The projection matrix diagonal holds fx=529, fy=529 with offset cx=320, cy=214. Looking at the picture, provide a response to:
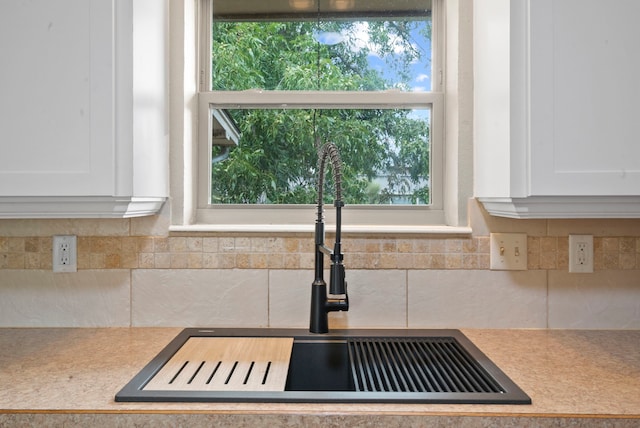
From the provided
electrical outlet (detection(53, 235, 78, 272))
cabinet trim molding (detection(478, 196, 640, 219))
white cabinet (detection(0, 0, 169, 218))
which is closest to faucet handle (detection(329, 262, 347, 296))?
cabinet trim molding (detection(478, 196, 640, 219))

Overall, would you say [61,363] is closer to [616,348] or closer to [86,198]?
[86,198]

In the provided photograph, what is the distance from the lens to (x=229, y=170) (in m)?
1.78

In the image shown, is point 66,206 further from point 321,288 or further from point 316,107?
point 316,107

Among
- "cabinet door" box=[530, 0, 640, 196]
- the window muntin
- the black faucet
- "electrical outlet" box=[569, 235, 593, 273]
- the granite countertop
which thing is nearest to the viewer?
the granite countertop

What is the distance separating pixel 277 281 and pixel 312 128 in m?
0.54

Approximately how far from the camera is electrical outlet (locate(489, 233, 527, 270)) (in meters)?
1.54

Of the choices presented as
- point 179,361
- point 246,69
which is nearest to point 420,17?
point 246,69

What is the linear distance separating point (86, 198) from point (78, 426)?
0.53 m

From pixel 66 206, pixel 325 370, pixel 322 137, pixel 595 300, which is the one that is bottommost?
pixel 325 370

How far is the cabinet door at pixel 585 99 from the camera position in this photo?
1218mm

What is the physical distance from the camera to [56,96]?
1238 mm

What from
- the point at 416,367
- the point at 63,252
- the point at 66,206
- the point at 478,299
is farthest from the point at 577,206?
the point at 63,252

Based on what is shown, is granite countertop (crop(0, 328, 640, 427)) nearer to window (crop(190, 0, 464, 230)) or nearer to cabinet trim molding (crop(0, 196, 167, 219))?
cabinet trim molding (crop(0, 196, 167, 219))

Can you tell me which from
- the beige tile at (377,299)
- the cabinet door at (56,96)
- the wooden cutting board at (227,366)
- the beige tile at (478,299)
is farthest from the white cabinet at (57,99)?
the beige tile at (478,299)
